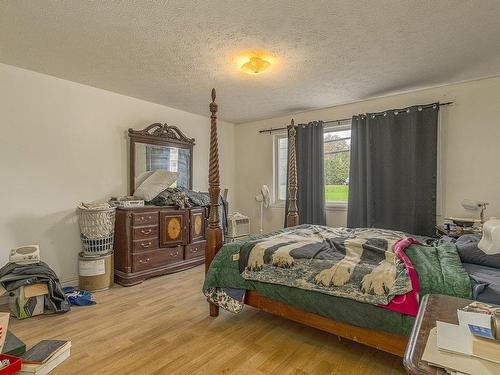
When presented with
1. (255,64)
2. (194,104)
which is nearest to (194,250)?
(194,104)

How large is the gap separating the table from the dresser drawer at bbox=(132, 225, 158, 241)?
10.0 feet

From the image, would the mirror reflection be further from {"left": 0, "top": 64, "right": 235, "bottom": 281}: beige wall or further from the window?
the window

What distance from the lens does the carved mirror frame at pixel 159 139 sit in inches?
151

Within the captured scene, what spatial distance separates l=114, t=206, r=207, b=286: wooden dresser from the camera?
337 cm

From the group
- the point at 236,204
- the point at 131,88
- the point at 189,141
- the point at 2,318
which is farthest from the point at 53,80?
the point at 236,204

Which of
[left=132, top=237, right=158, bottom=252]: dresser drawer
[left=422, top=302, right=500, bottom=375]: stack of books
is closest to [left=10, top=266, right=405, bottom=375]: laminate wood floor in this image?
[left=132, top=237, right=158, bottom=252]: dresser drawer

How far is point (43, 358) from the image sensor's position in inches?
38.5

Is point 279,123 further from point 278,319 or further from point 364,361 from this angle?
point 364,361

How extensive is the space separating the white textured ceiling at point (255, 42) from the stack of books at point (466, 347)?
1.91 metres

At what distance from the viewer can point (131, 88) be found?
3.51 m

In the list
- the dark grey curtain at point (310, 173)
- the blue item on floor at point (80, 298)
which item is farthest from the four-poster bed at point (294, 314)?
the dark grey curtain at point (310, 173)

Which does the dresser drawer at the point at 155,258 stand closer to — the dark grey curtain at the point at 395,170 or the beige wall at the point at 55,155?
the beige wall at the point at 55,155

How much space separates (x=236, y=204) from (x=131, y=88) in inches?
111

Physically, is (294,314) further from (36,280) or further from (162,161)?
(162,161)
